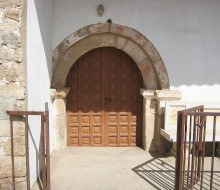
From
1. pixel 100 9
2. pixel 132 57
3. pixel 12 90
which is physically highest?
pixel 100 9

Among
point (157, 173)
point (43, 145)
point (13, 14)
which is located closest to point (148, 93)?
point (157, 173)

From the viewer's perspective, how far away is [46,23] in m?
4.59

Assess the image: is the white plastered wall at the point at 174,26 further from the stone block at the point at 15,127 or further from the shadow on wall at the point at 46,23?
the stone block at the point at 15,127

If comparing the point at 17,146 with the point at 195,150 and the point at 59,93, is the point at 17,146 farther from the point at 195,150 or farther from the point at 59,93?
the point at 195,150

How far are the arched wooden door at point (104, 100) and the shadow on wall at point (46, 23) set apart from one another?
0.73 m

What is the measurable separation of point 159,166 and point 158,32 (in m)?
2.24

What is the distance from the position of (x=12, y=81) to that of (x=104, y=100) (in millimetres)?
2422

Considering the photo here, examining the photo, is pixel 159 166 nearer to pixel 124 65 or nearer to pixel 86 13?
pixel 124 65

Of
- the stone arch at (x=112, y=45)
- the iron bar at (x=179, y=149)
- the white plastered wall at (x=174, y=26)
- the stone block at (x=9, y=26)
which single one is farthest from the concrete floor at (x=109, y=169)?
the stone block at (x=9, y=26)

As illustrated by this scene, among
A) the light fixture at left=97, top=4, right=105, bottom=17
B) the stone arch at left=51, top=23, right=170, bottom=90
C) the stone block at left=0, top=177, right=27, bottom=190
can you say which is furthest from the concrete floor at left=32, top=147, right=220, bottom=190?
the light fixture at left=97, top=4, right=105, bottom=17

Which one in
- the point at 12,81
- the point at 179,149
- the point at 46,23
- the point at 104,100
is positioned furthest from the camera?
the point at 104,100

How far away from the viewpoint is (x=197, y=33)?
514cm

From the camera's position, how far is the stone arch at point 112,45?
5051 millimetres

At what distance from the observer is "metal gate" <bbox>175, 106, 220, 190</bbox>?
9.97 feet
